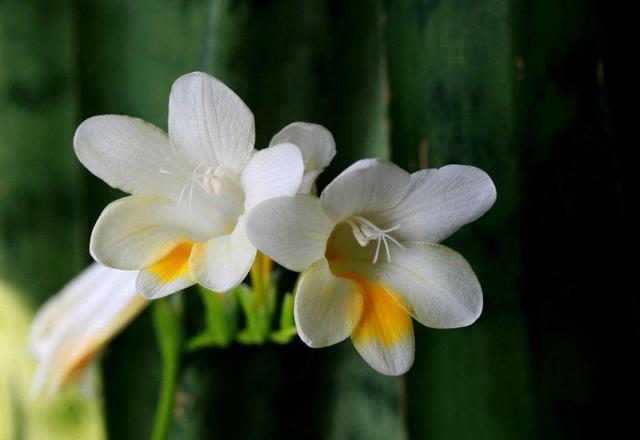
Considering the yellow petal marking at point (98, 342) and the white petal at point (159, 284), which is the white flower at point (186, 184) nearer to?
the white petal at point (159, 284)

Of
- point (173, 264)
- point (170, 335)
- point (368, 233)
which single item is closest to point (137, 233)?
point (173, 264)

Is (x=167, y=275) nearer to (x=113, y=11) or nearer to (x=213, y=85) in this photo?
(x=213, y=85)

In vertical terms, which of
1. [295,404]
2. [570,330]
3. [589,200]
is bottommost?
[295,404]

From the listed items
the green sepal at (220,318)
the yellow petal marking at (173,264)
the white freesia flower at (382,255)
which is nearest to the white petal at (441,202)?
the white freesia flower at (382,255)

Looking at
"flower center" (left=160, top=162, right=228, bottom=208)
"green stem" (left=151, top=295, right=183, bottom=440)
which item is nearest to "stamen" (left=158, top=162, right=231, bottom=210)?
"flower center" (left=160, top=162, right=228, bottom=208)

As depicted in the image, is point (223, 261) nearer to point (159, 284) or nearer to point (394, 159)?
point (159, 284)

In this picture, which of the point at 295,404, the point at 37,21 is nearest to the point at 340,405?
the point at 295,404

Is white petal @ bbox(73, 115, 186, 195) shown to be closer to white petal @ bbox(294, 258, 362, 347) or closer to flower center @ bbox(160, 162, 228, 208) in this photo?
flower center @ bbox(160, 162, 228, 208)
